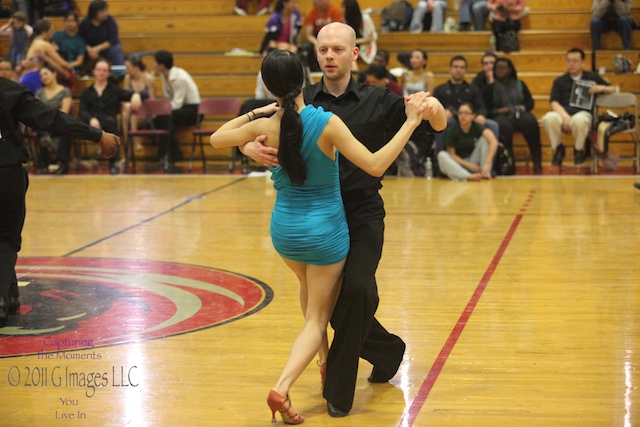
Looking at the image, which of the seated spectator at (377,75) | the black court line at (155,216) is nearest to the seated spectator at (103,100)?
the black court line at (155,216)

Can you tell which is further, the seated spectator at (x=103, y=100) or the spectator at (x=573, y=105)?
the seated spectator at (x=103, y=100)

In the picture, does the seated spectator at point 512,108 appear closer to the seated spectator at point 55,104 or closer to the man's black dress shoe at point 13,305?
the seated spectator at point 55,104

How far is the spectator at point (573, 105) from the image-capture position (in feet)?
41.3

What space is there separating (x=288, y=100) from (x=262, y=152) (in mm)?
235

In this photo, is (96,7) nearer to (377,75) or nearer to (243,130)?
(377,75)

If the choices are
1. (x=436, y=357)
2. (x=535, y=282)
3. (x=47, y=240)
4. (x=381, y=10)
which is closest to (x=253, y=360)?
(x=436, y=357)

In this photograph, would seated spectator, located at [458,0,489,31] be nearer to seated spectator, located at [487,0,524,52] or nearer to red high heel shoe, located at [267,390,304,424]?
seated spectator, located at [487,0,524,52]

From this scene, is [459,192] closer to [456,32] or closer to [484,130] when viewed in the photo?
[484,130]

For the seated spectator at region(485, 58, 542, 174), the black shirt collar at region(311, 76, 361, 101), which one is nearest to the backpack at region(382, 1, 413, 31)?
the seated spectator at region(485, 58, 542, 174)

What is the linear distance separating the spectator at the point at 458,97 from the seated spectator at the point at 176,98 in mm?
3806

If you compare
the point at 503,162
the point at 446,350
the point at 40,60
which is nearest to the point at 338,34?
the point at 446,350

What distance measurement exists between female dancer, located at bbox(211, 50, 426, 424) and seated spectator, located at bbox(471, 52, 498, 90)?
31.6 ft

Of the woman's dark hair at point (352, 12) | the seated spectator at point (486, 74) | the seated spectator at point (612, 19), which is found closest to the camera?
the seated spectator at point (486, 74)

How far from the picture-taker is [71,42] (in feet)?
50.8
